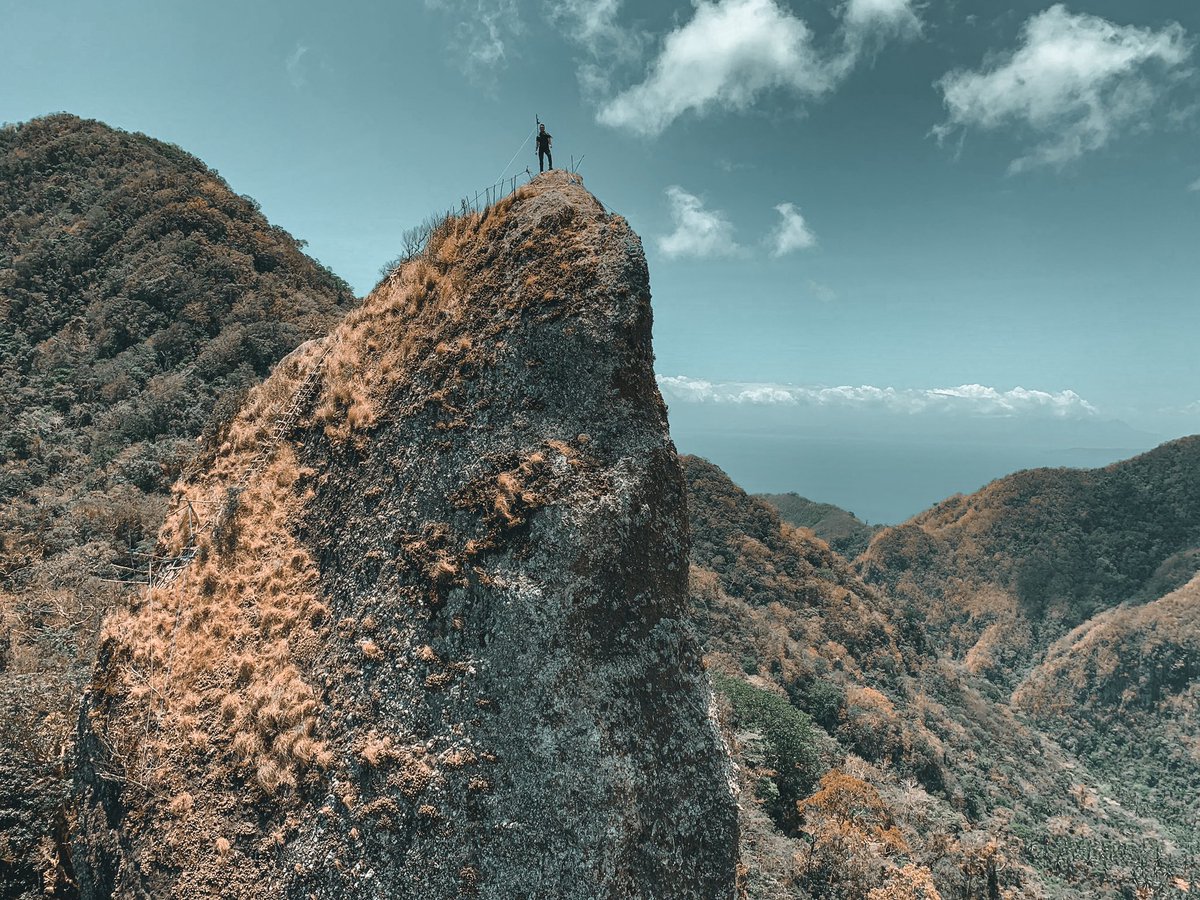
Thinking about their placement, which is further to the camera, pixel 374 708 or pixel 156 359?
pixel 156 359

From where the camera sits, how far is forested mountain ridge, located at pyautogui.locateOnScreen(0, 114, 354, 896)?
38.2 feet

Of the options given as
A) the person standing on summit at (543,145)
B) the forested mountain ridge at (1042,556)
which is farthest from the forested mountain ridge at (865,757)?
the forested mountain ridge at (1042,556)

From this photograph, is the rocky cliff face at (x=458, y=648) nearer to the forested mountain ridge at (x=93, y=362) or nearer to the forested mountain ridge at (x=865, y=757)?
the forested mountain ridge at (x=93, y=362)

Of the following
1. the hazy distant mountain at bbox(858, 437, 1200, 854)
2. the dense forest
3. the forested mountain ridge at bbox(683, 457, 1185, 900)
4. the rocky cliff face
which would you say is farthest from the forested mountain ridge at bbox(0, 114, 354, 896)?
the hazy distant mountain at bbox(858, 437, 1200, 854)

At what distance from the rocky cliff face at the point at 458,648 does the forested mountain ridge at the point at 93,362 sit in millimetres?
3893

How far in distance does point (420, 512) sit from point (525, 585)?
189 cm

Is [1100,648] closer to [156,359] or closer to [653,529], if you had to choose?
[653,529]

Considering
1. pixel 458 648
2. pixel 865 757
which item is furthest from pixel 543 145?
pixel 865 757

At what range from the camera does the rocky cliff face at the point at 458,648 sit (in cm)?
644

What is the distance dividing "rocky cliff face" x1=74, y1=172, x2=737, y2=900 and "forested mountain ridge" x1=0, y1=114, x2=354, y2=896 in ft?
12.8

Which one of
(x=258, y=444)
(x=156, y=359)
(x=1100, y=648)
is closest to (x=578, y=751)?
(x=258, y=444)

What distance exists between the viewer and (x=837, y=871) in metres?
16.4

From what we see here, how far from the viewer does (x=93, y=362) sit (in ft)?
96.2

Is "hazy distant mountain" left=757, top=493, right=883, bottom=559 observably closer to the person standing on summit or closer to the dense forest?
the dense forest
